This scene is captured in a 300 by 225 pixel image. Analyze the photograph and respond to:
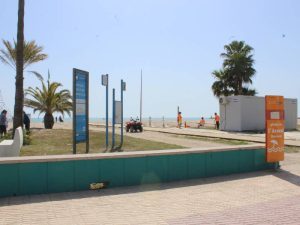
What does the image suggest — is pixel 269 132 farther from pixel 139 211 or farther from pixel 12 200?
pixel 12 200

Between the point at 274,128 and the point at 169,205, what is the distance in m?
4.93

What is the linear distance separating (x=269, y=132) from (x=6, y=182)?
21.8 ft

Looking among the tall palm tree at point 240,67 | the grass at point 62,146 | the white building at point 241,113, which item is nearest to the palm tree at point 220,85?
the tall palm tree at point 240,67

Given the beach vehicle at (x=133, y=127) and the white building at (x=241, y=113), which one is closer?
the beach vehicle at (x=133, y=127)

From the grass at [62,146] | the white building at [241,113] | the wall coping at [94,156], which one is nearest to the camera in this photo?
the wall coping at [94,156]

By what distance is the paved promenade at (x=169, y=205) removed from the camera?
590cm

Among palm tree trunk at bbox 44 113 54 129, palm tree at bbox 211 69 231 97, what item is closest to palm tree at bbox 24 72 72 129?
palm tree trunk at bbox 44 113 54 129

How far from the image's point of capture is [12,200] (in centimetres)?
690

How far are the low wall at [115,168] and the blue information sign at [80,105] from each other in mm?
3426

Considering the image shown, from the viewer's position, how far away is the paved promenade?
590 centimetres

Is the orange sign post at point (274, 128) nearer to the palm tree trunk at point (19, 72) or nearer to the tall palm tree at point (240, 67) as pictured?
the palm tree trunk at point (19, 72)

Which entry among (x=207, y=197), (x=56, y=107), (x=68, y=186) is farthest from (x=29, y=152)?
(x=56, y=107)

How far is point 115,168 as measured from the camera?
26.8 feet

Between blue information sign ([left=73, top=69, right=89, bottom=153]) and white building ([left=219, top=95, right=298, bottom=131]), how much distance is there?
1975 centimetres
